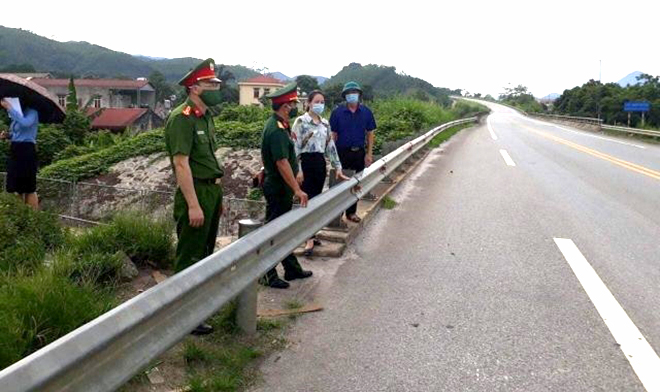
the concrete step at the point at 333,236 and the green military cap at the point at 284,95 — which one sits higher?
the green military cap at the point at 284,95

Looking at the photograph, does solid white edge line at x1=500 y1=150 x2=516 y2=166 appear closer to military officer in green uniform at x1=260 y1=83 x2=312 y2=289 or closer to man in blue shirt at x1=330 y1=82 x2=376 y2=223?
man in blue shirt at x1=330 y1=82 x2=376 y2=223

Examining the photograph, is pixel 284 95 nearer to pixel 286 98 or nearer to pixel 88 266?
pixel 286 98

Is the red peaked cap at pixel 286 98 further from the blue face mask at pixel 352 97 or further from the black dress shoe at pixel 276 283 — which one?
the blue face mask at pixel 352 97

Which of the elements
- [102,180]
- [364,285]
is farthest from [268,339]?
[102,180]

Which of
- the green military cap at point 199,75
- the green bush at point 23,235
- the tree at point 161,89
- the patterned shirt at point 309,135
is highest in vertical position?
the tree at point 161,89

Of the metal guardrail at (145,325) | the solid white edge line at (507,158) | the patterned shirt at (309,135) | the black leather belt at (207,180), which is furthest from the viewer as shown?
the solid white edge line at (507,158)

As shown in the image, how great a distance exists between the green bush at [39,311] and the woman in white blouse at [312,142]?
8.75 ft

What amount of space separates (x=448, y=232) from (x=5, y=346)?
5256mm

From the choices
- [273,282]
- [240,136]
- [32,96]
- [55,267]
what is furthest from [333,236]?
[240,136]

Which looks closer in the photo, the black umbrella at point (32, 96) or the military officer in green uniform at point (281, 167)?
the military officer in green uniform at point (281, 167)

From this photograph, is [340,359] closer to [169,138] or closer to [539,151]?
[169,138]

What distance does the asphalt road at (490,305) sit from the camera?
3408 millimetres

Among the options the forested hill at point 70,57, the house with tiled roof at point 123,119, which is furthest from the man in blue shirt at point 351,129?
the forested hill at point 70,57

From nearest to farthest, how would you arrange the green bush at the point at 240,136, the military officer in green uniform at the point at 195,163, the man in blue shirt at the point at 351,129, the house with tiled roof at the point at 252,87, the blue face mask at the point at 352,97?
1. the military officer in green uniform at the point at 195,163
2. the blue face mask at the point at 352,97
3. the man in blue shirt at the point at 351,129
4. the green bush at the point at 240,136
5. the house with tiled roof at the point at 252,87
